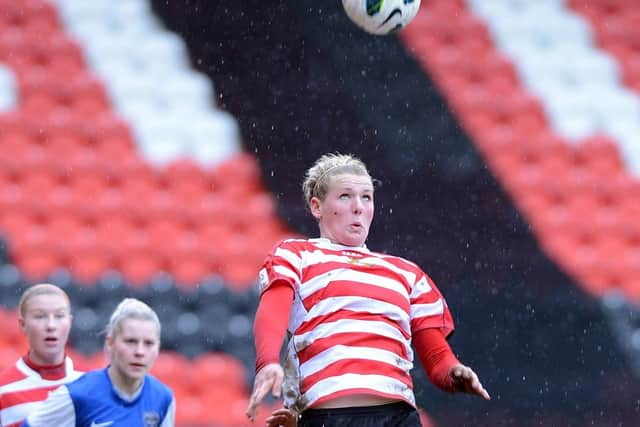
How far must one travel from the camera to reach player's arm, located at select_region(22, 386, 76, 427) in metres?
3.11

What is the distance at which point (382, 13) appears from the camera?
171 inches

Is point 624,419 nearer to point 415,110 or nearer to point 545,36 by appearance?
point 415,110

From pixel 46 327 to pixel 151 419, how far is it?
52cm

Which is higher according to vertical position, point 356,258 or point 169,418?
point 356,258

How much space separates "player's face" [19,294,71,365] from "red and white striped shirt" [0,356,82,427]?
0.04m

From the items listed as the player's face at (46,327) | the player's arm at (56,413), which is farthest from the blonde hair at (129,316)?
the player's face at (46,327)

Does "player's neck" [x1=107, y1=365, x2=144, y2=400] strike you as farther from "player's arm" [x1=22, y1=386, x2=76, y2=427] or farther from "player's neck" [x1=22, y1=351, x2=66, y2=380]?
"player's neck" [x1=22, y1=351, x2=66, y2=380]

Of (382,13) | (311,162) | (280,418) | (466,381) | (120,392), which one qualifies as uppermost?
(311,162)

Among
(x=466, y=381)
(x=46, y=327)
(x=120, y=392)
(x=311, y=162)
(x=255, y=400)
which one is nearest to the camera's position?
(x=255, y=400)

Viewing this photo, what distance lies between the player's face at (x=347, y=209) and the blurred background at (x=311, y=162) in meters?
2.84

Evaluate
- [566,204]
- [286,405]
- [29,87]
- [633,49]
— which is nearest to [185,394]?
[29,87]

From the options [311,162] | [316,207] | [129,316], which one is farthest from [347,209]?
[311,162]

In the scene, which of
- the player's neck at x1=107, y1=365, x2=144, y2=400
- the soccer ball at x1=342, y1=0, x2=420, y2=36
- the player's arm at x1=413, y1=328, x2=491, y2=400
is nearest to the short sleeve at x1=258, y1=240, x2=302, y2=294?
the player's arm at x1=413, y1=328, x2=491, y2=400

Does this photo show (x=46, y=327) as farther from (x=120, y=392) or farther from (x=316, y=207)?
(x=316, y=207)
